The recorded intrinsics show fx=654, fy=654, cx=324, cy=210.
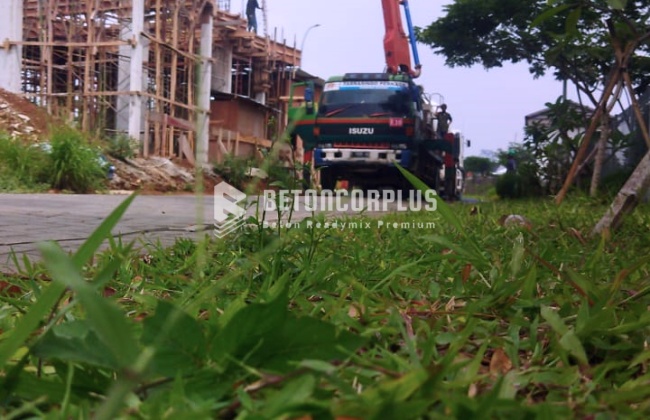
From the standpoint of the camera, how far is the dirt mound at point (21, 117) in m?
13.4

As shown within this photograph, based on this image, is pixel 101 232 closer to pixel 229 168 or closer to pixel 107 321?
pixel 107 321

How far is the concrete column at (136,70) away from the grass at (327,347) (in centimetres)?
1497

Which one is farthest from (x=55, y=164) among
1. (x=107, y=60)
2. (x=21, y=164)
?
(x=107, y=60)

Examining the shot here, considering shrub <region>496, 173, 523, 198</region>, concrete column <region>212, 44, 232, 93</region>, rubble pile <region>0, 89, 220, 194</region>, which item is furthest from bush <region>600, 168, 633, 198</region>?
concrete column <region>212, 44, 232, 93</region>

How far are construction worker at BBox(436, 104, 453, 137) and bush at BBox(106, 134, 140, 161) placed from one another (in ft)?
23.9

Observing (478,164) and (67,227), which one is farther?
(478,164)

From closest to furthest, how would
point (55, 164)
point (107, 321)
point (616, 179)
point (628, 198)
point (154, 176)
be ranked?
1. point (107, 321)
2. point (628, 198)
3. point (616, 179)
4. point (55, 164)
5. point (154, 176)

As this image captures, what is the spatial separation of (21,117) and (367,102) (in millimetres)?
7588

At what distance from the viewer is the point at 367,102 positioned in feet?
41.1

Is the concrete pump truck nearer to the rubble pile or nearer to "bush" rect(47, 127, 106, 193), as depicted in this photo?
the rubble pile

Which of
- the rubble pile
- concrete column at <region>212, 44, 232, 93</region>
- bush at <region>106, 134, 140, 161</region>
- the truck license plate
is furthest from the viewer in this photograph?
concrete column at <region>212, 44, 232, 93</region>

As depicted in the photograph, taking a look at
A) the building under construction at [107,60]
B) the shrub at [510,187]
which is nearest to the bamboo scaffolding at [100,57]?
the building under construction at [107,60]

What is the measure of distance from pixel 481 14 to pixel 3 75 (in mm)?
11141

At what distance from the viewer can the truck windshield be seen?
12461mm
